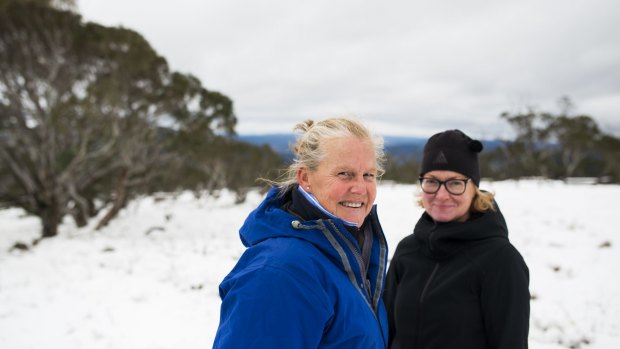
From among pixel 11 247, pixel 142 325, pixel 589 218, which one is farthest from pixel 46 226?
pixel 589 218

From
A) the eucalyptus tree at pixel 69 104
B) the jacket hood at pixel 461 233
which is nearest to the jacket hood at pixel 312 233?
the jacket hood at pixel 461 233

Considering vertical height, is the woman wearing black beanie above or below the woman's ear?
below

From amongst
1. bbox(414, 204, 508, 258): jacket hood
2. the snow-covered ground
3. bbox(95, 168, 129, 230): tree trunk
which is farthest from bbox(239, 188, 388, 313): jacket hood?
bbox(95, 168, 129, 230): tree trunk

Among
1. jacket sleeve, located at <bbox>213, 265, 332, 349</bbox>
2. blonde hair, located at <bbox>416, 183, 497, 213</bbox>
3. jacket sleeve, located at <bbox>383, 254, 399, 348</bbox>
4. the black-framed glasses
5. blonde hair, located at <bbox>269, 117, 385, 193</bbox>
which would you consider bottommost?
jacket sleeve, located at <bbox>383, 254, 399, 348</bbox>

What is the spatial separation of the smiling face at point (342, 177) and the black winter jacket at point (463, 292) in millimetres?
824

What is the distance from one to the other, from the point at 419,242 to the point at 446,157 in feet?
1.83

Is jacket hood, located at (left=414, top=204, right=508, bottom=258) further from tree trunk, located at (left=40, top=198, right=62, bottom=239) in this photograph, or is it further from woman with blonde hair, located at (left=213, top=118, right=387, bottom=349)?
tree trunk, located at (left=40, top=198, right=62, bottom=239)

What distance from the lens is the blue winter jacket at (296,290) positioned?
95 centimetres

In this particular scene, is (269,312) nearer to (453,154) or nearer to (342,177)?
(342,177)

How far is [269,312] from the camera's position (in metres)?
0.95

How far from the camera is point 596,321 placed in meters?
4.21

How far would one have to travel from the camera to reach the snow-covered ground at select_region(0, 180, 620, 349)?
4.12 meters

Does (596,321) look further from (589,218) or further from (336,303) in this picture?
(589,218)

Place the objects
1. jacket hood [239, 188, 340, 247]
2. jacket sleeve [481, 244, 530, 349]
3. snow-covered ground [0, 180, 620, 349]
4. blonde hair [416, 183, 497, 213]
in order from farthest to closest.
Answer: snow-covered ground [0, 180, 620, 349]
blonde hair [416, 183, 497, 213]
jacket sleeve [481, 244, 530, 349]
jacket hood [239, 188, 340, 247]
